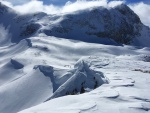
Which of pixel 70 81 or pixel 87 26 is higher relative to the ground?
pixel 87 26

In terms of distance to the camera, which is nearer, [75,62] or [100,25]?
[75,62]

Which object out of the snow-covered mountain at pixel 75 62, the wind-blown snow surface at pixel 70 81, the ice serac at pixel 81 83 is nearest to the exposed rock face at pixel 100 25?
the snow-covered mountain at pixel 75 62

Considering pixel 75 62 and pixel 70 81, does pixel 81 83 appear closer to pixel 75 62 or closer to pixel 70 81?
pixel 70 81

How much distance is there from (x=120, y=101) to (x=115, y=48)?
6423 cm

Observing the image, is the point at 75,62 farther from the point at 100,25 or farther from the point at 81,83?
the point at 100,25

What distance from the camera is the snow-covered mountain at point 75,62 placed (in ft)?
38.3

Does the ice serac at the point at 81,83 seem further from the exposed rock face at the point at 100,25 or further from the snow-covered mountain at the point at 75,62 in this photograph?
the exposed rock face at the point at 100,25

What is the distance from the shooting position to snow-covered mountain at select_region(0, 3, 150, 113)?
38.3 feet

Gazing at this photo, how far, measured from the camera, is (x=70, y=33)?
95.2 metres

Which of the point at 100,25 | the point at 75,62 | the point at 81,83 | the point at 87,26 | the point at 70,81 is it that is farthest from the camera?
the point at 100,25

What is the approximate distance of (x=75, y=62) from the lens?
191 ft

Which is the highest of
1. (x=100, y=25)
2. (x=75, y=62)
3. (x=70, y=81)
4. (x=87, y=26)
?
(x=100, y=25)

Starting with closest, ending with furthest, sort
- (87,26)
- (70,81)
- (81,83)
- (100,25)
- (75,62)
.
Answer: (81,83) < (70,81) < (75,62) < (87,26) < (100,25)

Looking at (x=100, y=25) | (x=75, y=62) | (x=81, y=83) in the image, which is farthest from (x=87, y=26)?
(x=81, y=83)
